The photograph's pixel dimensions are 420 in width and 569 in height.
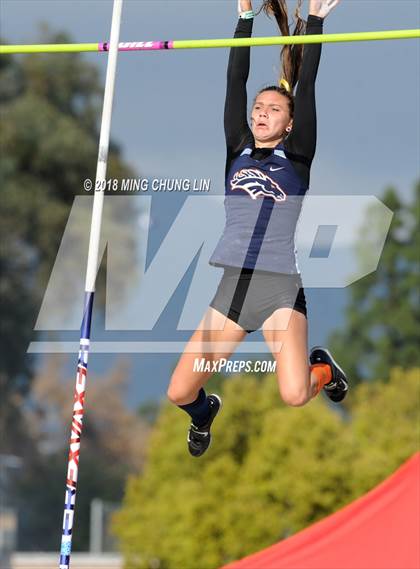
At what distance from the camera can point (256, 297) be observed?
23.7 feet

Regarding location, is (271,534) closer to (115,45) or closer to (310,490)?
(310,490)

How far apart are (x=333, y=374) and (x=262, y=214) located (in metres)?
1.15

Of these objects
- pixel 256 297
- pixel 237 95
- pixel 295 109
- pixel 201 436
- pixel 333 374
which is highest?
pixel 237 95

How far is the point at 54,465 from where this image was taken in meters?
32.1

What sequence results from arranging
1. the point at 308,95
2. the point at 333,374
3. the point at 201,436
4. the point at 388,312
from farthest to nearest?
the point at 388,312
the point at 201,436
the point at 333,374
the point at 308,95

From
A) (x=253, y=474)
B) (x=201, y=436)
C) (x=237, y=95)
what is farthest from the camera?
(x=253, y=474)

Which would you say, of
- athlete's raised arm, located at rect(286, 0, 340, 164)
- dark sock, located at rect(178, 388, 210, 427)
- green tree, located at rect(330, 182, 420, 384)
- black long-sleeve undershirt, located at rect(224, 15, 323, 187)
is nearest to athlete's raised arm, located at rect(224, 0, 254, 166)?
black long-sleeve undershirt, located at rect(224, 15, 323, 187)

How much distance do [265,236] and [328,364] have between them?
95cm

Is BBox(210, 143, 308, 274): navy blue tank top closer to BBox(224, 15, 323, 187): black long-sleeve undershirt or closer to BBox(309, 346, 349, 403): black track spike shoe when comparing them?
BBox(224, 15, 323, 187): black long-sleeve undershirt

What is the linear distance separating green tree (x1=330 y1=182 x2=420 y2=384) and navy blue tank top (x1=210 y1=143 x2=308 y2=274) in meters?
18.6

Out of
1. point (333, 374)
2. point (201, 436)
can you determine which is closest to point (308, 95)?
point (333, 374)

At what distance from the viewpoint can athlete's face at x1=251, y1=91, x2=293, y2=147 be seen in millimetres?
7484

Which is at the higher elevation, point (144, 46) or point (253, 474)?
point (253, 474)

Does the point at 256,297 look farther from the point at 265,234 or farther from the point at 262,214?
the point at 262,214
